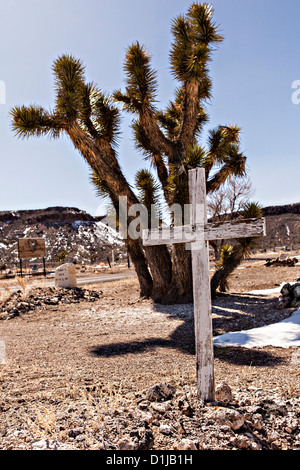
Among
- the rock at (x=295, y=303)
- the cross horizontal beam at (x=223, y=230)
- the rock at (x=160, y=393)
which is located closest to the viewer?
the rock at (x=160, y=393)

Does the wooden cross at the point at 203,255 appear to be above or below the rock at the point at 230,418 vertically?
above

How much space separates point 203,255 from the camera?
3.07m

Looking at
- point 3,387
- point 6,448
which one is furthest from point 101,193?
point 6,448

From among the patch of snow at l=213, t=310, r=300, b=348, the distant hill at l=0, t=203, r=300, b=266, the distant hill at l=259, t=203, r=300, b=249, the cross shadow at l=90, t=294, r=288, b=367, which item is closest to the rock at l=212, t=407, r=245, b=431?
the cross shadow at l=90, t=294, r=288, b=367

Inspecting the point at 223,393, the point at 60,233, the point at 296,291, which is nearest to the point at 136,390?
the point at 223,393

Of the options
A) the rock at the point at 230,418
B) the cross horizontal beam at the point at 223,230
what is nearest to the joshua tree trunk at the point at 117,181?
the cross horizontal beam at the point at 223,230

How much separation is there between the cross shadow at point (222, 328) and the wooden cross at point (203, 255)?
4.37 feet

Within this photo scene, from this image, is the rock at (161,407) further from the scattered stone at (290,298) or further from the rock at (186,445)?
the scattered stone at (290,298)

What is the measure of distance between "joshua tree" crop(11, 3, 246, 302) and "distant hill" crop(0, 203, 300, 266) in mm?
35792

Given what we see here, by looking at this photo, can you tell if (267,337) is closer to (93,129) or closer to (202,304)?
(202,304)

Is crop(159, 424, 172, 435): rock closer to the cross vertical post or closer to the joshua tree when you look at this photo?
the cross vertical post

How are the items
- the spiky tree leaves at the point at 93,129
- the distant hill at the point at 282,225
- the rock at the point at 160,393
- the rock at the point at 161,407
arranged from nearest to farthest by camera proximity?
the rock at the point at 161,407
the rock at the point at 160,393
the spiky tree leaves at the point at 93,129
the distant hill at the point at 282,225

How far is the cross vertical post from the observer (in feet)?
9.82

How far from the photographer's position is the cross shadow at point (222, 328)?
15.4 ft
